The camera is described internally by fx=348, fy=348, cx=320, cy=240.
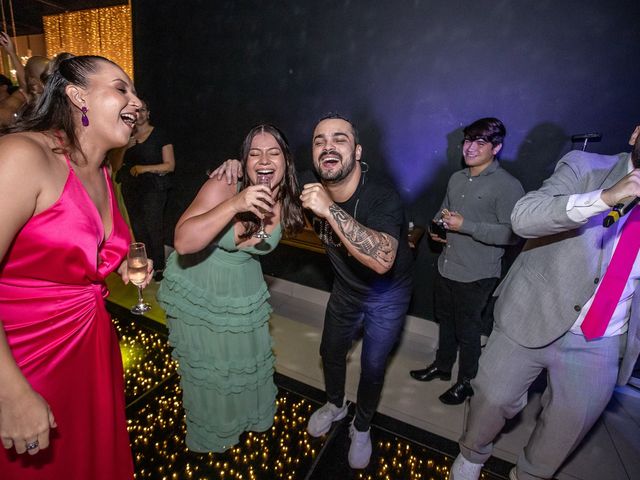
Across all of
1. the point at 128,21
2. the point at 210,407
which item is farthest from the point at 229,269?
the point at 128,21

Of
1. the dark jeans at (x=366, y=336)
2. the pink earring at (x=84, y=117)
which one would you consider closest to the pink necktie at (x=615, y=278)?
the dark jeans at (x=366, y=336)

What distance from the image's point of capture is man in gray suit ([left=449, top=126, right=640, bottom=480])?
5.13ft

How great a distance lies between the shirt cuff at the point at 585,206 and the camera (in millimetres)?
1352

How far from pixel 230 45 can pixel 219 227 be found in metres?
3.48

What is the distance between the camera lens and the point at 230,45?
13.7 feet

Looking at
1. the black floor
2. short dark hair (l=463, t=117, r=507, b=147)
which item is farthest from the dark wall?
the black floor

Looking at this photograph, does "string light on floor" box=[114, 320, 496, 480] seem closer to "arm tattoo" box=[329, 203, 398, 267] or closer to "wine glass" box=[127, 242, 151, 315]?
"wine glass" box=[127, 242, 151, 315]

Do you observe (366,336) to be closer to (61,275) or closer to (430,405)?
(430,405)

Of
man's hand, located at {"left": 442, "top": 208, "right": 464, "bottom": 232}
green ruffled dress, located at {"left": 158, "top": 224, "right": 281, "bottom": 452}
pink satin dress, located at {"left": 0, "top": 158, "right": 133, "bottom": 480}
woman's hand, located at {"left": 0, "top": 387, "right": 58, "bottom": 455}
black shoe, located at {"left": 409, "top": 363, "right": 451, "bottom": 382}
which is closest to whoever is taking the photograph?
woman's hand, located at {"left": 0, "top": 387, "right": 58, "bottom": 455}

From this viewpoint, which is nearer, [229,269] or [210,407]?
[229,269]

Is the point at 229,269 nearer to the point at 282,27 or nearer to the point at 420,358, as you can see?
the point at 420,358

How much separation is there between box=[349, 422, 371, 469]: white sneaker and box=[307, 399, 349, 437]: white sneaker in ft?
0.69

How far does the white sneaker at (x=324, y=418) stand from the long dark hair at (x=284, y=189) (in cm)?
126

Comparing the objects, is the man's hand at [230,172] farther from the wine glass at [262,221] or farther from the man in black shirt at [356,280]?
the wine glass at [262,221]
